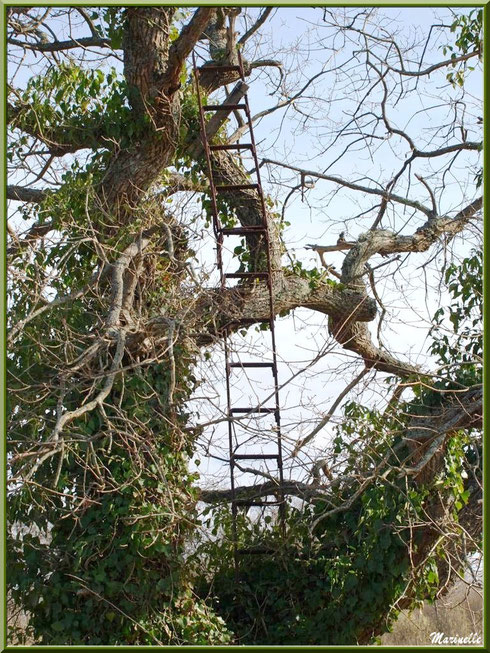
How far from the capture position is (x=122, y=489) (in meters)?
6.33

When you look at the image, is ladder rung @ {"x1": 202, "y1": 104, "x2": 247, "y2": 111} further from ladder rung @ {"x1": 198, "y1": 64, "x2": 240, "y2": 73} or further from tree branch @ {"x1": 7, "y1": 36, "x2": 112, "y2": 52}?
tree branch @ {"x1": 7, "y1": 36, "x2": 112, "y2": 52}

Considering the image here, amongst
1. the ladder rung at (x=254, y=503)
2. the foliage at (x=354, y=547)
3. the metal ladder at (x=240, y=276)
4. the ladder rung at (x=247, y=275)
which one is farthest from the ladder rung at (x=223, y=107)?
the ladder rung at (x=254, y=503)

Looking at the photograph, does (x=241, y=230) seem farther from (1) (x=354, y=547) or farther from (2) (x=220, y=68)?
(1) (x=354, y=547)

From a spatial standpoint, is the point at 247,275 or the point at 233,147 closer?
the point at 233,147

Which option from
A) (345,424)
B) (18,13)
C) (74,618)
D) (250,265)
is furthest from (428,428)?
(18,13)

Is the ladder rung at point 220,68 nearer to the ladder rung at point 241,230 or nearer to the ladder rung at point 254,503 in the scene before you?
the ladder rung at point 241,230

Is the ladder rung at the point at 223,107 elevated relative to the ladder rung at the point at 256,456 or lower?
elevated

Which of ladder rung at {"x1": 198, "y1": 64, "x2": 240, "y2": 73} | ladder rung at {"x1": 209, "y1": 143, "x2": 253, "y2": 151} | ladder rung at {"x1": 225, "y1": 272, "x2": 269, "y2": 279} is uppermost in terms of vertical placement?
ladder rung at {"x1": 198, "y1": 64, "x2": 240, "y2": 73}

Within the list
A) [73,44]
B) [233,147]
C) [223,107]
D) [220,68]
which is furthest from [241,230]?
[73,44]

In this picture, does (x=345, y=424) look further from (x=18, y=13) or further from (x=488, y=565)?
(x=18, y=13)

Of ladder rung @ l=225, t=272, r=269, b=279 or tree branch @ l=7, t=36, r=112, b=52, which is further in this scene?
ladder rung @ l=225, t=272, r=269, b=279

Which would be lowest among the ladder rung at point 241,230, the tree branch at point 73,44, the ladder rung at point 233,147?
the ladder rung at point 241,230

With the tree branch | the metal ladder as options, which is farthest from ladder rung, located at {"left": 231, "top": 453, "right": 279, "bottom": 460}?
the tree branch

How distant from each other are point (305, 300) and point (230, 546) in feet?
7.49
